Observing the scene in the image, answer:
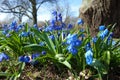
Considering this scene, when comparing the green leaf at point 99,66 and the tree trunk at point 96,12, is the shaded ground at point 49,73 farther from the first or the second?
the tree trunk at point 96,12

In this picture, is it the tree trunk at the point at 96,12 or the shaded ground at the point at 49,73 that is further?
the tree trunk at the point at 96,12

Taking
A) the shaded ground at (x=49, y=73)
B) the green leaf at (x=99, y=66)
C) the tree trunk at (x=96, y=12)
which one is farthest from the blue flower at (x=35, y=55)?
the tree trunk at (x=96, y=12)

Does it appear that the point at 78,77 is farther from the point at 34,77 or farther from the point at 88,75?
the point at 34,77

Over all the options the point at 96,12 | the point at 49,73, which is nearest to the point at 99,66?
the point at 49,73

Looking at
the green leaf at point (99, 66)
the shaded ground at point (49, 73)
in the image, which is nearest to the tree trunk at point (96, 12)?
the shaded ground at point (49, 73)

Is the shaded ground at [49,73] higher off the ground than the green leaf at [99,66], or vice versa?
the green leaf at [99,66]

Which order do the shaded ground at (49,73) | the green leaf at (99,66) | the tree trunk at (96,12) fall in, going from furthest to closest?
the tree trunk at (96,12) → the shaded ground at (49,73) → the green leaf at (99,66)

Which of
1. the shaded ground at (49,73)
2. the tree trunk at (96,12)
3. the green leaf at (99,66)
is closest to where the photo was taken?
the green leaf at (99,66)

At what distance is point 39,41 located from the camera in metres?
4.42

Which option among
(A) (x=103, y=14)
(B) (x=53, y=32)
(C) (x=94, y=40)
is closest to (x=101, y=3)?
(A) (x=103, y=14)

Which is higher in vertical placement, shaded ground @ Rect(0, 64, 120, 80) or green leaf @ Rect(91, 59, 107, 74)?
green leaf @ Rect(91, 59, 107, 74)

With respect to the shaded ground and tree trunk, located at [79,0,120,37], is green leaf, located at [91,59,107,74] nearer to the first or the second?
the shaded ground

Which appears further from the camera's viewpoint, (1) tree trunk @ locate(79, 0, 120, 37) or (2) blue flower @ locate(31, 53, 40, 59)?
(1) tree trunk @ locate(79, 0, 120, 37)

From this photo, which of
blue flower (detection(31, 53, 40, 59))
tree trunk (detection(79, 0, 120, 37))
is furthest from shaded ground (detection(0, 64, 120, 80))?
tree trunk (detection(79, 0, 120, 37))
